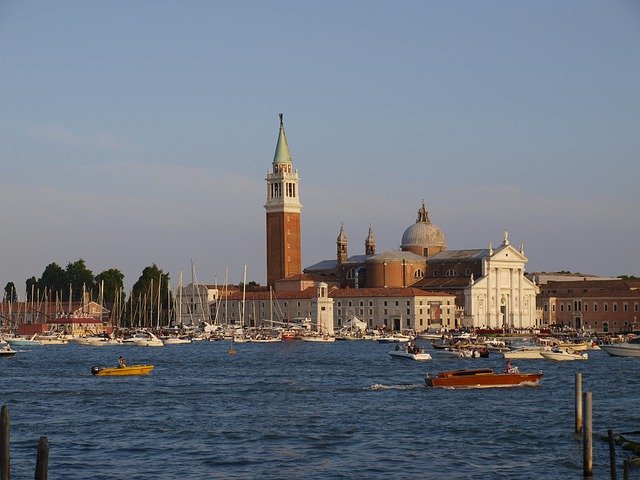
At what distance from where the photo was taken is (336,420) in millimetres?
29266

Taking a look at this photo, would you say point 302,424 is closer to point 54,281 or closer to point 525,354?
point 525,354

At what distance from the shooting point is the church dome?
4402 inches

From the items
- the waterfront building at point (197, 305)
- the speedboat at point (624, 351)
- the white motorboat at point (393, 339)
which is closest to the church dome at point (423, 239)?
the waterfront building at point (197, 305)

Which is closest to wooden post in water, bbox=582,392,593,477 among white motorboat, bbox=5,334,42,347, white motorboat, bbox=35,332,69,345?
white motorboat, bbox=5,334,42,347

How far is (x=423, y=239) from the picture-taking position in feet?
367

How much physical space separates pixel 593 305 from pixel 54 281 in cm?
4570

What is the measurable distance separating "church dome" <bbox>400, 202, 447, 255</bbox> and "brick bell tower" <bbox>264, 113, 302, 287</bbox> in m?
11.1

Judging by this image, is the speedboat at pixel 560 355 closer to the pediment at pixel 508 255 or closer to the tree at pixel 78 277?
the pediment at pixel 508 255

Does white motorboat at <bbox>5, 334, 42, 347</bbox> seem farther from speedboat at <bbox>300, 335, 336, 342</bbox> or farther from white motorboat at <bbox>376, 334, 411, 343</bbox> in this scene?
white motorboat at <bbox>376, 334, 411, 343</bbox>

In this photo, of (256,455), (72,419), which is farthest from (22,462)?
(72,419)

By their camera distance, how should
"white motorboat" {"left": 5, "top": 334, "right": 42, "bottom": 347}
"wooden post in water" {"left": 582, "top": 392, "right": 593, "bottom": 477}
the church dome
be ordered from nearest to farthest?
"wooden post in water" {"left": 582, "top": 392, "right": 593, "bottom": 477}, "white motorboat" {"left": 5, "top": 334, "right": 42, "bottom": 347}, the church dome

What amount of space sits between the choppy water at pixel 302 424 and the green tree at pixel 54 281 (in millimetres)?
66586

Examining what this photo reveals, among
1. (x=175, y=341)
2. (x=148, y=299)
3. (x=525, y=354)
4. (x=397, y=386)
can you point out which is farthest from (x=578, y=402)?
(x=148, y=299)

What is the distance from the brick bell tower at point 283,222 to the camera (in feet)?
341
